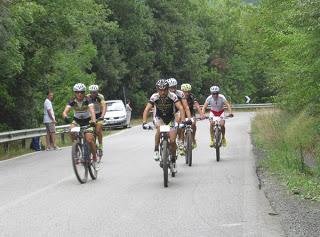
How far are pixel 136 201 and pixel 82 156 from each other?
111 inches

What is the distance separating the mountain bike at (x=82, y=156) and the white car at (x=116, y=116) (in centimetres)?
2137

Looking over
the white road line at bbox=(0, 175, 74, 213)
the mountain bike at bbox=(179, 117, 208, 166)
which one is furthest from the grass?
the white road line at bbox=(0, 175, 74, 213)

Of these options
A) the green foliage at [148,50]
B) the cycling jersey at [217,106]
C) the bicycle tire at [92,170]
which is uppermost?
the green foliage at [148,50]

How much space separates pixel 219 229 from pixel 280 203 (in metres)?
2.06

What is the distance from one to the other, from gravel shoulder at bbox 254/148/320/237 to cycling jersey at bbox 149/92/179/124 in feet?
7.58

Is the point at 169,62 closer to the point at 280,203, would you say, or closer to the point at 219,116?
the point at 219,116

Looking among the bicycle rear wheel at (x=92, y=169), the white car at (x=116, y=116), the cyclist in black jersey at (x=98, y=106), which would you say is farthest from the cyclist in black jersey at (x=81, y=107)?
the white car at (x=116, y=116)

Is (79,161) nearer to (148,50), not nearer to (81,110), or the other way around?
(81,110)

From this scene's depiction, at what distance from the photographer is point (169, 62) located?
55.8 metres

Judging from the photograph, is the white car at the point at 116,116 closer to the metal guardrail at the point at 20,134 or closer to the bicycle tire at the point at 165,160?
the metal guardrail at the point at 20,134

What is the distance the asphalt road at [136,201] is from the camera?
7.82 m

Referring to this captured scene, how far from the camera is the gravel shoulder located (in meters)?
7.52

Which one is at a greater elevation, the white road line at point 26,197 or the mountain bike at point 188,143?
the mountain bike at point 188,143

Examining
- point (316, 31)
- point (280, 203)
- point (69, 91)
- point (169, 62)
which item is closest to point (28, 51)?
point (69, 91)
